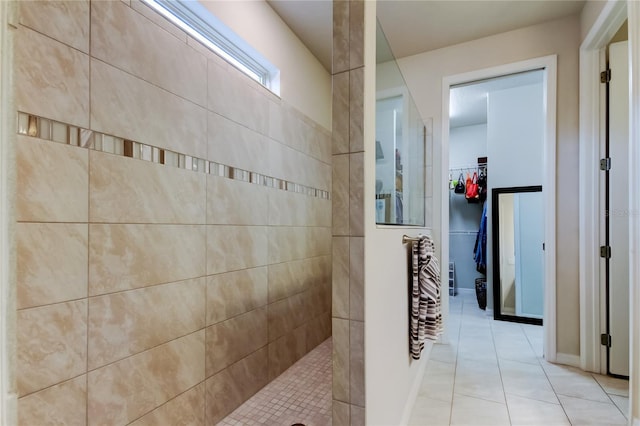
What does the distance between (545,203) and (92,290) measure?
10.3 ft

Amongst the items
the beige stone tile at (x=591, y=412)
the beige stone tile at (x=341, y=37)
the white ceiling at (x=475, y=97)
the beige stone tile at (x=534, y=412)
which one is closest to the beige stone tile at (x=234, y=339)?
the beige stone tile at (x=341, y=37)

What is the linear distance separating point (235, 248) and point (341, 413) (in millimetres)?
1123

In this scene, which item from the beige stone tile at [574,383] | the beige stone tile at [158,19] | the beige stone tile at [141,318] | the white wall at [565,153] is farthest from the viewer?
the white wall at [565,153]

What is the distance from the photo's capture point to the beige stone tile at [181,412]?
136 cm

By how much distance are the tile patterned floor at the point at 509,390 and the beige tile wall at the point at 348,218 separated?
92cm

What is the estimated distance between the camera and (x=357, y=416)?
1.08 metres

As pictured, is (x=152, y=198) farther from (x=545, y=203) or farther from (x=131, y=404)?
(x=545, y=203)

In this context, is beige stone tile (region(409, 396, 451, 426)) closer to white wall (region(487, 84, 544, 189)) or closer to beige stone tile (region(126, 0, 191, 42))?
beige stone tile (region(126, 0, 191, 42))

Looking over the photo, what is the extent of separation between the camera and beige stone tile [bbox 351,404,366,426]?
1070 millimetres

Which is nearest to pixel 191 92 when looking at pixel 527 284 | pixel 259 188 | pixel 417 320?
pixel 259 188

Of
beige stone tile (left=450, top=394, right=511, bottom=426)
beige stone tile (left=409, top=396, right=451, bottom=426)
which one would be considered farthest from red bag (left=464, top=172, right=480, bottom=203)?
beige stone tile (left=409, top=396, right=451, bottom=426)

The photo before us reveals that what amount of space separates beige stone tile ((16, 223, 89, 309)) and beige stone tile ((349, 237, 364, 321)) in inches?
39.6

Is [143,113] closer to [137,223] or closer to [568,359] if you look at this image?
[137,223]

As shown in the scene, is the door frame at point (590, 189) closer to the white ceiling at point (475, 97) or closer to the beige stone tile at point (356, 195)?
the white ceiling at point (475, 97)
